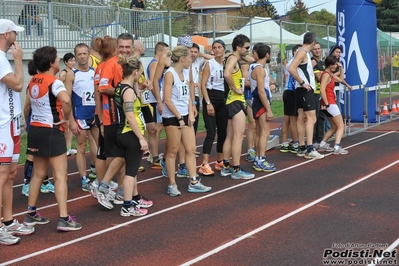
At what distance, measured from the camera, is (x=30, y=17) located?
1569cm

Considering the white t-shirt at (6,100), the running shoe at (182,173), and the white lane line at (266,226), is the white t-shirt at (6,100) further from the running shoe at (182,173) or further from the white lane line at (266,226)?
the running shoe at (182,173)

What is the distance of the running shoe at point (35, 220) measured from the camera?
22.4 ft

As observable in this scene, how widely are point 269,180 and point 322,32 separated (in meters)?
20.9

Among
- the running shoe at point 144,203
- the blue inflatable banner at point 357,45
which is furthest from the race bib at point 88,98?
the blue inflatable banner at point 357,45

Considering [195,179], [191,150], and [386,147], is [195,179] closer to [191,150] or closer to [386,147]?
[191,150]

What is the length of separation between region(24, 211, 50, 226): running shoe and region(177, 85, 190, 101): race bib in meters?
2.35

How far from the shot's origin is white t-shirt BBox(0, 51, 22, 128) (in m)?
6.02

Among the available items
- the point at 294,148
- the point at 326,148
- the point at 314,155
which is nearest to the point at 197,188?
the point at 314,155

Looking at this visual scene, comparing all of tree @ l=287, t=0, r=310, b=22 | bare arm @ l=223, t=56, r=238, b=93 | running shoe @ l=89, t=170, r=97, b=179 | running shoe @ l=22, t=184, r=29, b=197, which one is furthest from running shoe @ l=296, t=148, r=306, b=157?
tree @ l=287, t=0, r=310, b=22

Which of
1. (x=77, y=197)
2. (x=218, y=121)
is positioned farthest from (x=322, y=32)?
(x=77, y=197)

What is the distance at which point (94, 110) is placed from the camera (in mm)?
8695

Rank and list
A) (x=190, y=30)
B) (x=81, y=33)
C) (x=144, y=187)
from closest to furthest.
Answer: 1. (x=144, y=187)
2. (x=81, y=33)
3. (x=190, y=30)

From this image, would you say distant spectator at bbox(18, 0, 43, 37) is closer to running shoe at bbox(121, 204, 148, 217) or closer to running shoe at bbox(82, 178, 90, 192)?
running shoe at bbox(82, 178, 90, 192)

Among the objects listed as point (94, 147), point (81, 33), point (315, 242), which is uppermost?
point (81, 33)
